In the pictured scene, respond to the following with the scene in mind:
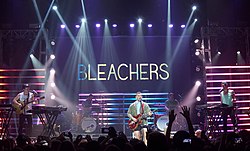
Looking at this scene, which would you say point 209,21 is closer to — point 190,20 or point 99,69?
point 190,20

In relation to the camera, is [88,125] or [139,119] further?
[88,125]

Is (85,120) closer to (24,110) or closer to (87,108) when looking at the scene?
(87,108)

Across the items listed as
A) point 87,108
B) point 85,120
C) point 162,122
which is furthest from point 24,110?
point 162,122

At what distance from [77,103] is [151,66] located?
3643 millimetres

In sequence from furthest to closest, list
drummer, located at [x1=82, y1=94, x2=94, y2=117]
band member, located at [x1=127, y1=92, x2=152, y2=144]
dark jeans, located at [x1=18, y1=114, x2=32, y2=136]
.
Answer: drummer, located at [x1=82, y1=94, x2=94, y2=117] < band member, located at [x1=127, y1=92, x2=152, y2=144] < dark jeans, located at [x1=18, y1=114, x2=32, y2=136]

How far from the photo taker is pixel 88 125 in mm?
12312

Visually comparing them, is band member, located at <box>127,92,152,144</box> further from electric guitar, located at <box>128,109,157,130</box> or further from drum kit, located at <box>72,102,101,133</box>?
drum kit, located at <box>72,102,101,133</box>

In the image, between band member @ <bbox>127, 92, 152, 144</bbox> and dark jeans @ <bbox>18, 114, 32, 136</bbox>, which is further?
band member @ <bbox>127, 92, 152, 144</bbox>

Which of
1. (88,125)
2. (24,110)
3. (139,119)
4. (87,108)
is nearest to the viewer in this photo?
(24,110)

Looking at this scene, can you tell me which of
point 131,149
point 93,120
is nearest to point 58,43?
point 93,120

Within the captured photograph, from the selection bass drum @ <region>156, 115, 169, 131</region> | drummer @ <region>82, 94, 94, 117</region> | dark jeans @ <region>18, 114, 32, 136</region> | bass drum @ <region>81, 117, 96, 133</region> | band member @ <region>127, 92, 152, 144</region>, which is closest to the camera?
dark jeans @ <region>18, 114, 32, 136</region>

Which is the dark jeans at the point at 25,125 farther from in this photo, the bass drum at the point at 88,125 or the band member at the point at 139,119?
the band member at the point at 139,119

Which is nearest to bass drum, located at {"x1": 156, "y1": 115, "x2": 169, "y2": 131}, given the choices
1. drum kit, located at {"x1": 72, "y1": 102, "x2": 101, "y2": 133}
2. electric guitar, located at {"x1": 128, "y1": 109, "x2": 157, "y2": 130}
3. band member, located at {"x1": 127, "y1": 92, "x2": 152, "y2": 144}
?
band member, located at {"x1": 127, "y1": 92, "x2": 152, "y2": 144}

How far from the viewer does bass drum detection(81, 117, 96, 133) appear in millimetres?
12297
